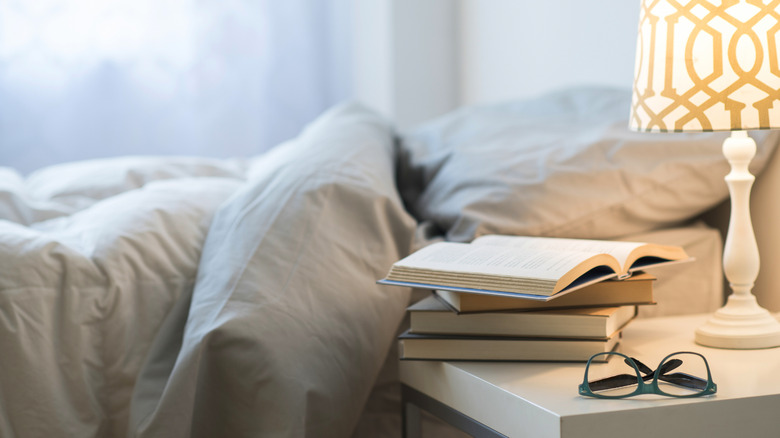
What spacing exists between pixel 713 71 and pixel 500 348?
34cm

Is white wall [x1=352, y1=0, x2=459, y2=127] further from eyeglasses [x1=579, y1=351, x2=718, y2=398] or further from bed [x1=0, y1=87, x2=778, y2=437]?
eyeglasses [x1=579, y1=351, x2=718, y2=398]

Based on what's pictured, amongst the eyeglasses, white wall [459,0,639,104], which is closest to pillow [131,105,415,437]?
the eyeglasses

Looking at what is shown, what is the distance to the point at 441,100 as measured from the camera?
2.85m

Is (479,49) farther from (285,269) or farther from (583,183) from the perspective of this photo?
(285,269)

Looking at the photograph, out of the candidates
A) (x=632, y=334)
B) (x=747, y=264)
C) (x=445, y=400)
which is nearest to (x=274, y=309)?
(x=445, y=400)

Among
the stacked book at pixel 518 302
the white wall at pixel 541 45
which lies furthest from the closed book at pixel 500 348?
the white wall at pixel 541 45

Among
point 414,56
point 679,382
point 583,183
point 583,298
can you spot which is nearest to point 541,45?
point 414,56

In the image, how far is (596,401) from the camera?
0.62 meters

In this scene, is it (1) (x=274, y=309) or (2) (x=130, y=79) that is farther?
(2) (x=130, y=79)

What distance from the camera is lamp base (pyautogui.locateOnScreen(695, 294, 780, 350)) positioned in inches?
31.0

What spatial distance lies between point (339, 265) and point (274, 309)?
109 millimetres

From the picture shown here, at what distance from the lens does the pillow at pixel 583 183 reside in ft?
3.34

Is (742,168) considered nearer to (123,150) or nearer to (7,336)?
(7,336)

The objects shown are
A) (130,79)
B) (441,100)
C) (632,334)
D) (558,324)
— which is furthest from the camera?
(441,100)
